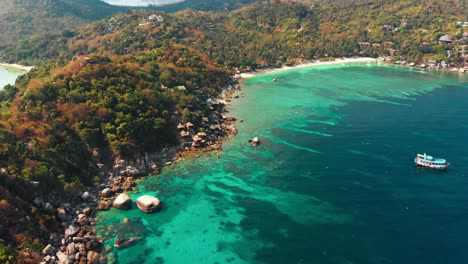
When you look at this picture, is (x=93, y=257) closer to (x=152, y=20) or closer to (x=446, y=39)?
(x=152, y=20)

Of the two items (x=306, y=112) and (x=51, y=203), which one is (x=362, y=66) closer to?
(x=306, y=112)

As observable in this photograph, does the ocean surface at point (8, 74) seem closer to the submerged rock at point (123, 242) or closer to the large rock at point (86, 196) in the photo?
the large rock at point (86, 196)

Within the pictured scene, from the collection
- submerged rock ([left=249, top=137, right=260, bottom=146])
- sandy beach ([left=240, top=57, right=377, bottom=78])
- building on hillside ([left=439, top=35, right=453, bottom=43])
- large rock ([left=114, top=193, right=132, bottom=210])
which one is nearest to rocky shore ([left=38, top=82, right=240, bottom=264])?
large rock ([left=114, top=193, right=132, bottom=210])

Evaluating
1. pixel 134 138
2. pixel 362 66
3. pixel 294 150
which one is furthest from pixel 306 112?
pixel 362 66

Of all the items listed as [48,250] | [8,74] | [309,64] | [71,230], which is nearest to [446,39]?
[309,64]

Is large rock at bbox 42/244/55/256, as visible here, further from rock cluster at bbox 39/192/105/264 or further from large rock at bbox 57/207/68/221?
large rock at bbox 57/207/68/221

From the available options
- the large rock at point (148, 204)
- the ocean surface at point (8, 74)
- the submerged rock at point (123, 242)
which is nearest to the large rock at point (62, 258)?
the submerged rock at point (123, 242)
